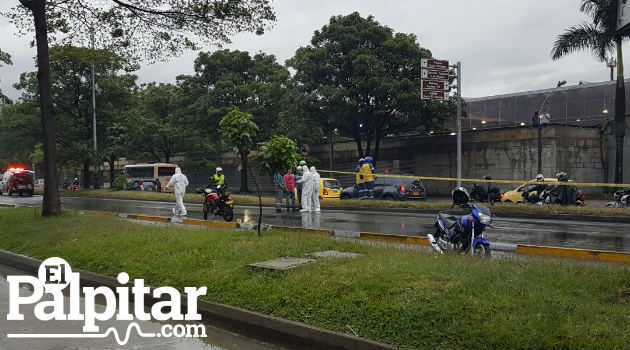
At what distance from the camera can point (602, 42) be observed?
2841 cm

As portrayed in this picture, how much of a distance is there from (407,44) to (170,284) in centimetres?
2842

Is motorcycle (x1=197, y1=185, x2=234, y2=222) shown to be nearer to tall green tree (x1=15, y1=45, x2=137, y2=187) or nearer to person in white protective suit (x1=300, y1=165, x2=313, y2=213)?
person in white protective suit (x1=300, y1=165, x2=313, y2=213)

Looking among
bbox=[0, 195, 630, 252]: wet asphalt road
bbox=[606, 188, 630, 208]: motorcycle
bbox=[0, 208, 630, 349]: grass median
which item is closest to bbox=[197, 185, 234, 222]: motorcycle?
bbox=[0, 195, 630, 252]: wet asphalt road

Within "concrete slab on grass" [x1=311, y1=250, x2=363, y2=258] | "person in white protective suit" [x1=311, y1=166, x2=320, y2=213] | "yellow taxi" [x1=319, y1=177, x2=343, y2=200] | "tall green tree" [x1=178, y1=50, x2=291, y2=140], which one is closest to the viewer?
"concrete slab on grass" [x1=311, y1=250, x2=363, y2=258]

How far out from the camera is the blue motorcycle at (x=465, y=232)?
8570 mm

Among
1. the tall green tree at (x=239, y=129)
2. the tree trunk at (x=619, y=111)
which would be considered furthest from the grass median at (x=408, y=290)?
the tree trunk at (x=619, y=111)

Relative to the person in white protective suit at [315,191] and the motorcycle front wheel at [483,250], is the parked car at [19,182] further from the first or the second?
the motorcycle front wheel at [483,250]

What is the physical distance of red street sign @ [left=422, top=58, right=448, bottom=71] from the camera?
2470 centimetres

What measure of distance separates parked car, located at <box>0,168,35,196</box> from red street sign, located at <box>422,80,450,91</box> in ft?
104

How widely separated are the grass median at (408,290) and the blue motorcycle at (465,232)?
0.90 metres

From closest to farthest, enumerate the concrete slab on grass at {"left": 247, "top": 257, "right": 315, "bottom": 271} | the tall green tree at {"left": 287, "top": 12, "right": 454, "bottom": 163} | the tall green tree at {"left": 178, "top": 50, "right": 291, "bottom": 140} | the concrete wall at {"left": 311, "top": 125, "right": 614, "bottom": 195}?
1. the concrete slab on grass at {"left": 247, "top": 257, "right": 315, "bottom": 271}
2. the concrete wall at {"left": 311, "top": 125, "right": 614, "bottom": 195}
3. the tall green tree at {"left": 287, "top": 12, "right": 454, "bottom": 163}
4. the tall green tree at {"left": 178, "top": 50, "right": 291, "bottom": 140}

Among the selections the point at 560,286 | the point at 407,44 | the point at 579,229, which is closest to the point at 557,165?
the point at 407,44

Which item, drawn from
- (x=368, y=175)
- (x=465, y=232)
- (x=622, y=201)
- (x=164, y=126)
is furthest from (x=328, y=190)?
(x=164, y=126)

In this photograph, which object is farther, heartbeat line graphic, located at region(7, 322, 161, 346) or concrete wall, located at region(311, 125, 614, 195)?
concrete wall, located at region(311, 125, 614, 195)
